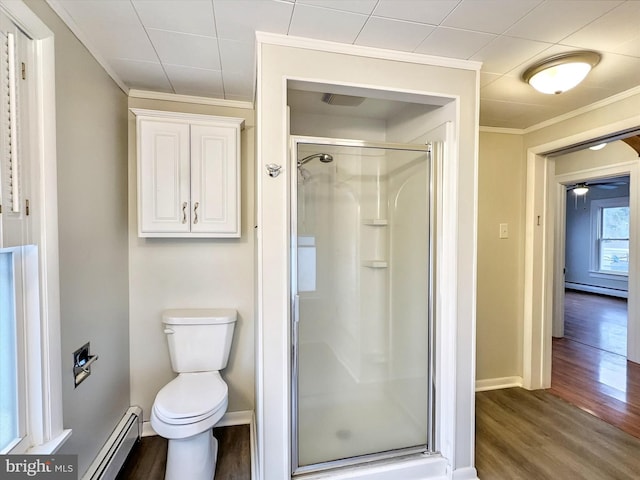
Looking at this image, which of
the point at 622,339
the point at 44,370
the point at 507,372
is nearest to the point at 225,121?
the point at 44,370

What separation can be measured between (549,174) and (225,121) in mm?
2692

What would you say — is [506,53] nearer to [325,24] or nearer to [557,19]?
[557,19]

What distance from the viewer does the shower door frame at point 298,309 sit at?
160cm

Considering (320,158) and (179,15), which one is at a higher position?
(179,15)

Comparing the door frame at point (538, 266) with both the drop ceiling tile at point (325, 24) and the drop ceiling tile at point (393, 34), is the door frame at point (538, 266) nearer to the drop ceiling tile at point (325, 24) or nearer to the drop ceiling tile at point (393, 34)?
the drop ceiling tile at point (393, 34)

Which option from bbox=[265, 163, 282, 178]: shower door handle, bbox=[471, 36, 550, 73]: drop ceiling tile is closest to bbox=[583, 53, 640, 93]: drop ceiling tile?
bbox=[471, 36, 550, 73]: drop ceiling tile

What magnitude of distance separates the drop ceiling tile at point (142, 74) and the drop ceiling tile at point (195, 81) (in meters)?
0.05

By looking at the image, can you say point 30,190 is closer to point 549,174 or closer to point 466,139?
point 466,139

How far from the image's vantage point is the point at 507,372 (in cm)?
281

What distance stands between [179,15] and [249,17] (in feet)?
0.99

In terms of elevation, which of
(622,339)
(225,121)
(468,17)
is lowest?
(622,339)

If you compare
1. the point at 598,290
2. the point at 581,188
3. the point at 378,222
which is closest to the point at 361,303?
the point at 378,222

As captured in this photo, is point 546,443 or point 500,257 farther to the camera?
point 500,257

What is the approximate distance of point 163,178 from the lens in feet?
6.57
